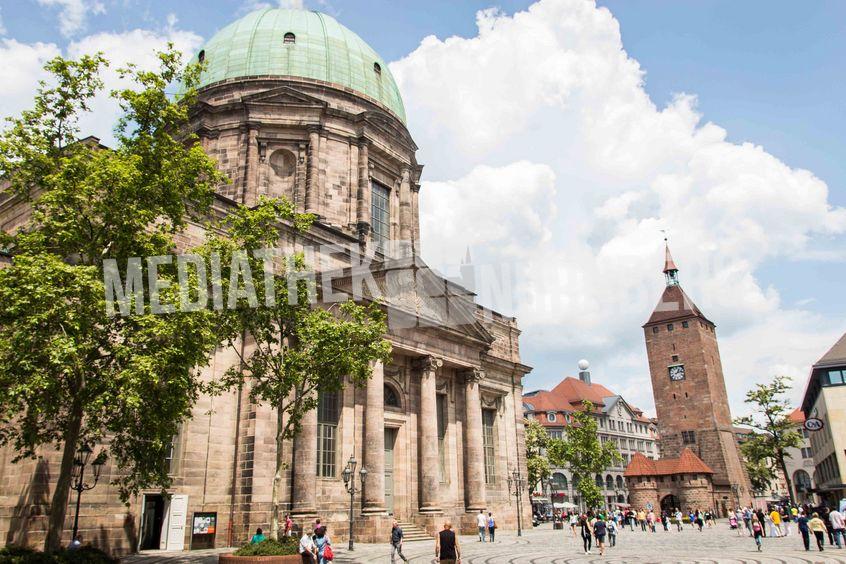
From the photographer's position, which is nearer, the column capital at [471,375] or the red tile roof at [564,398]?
the column capital at [471,375]

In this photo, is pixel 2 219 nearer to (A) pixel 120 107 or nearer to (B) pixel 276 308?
(A) pixel 120 107

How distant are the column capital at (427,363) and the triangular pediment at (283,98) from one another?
1654 centimetres

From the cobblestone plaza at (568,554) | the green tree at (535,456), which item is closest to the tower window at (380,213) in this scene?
the cobblestone plaza at (568,554)

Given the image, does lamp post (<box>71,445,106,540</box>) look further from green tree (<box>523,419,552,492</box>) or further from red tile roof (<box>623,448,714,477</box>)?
red tile roof (<box>623,448,714,477</box>)

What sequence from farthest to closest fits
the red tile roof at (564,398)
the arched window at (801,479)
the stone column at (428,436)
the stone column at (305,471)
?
the arched window at (801,479) < the red tile roof at (564,398) < the stone column at (428,436) < the stone column at (305,471)

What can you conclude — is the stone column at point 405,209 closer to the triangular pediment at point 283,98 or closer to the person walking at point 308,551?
the triangular pediment at point 283,98

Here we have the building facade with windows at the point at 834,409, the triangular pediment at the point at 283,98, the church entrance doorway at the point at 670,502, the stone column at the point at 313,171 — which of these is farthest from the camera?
the church entrance doorway at the point at 670,502

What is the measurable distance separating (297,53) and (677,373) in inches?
2461

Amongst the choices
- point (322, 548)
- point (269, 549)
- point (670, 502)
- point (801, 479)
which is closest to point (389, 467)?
point (269, 549)

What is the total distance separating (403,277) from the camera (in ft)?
106

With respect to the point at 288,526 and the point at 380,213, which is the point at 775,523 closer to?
the point at 288,526

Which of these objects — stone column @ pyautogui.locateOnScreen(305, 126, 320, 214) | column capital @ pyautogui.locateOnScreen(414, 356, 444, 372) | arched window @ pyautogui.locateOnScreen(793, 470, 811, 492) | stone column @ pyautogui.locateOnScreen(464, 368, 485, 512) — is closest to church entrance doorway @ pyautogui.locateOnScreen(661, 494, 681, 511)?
arched window @ pyautogui.locateOnScreen(793, 470, 811, 492)

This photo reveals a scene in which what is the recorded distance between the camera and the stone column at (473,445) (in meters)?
34.0

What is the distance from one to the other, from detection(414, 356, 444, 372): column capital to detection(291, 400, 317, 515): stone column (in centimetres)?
791
